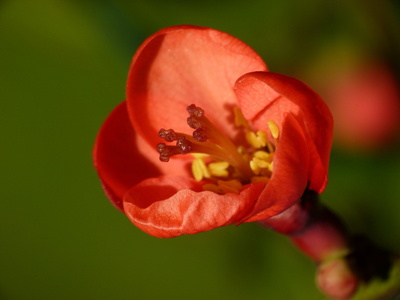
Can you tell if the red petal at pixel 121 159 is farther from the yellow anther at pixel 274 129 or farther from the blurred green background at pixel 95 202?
the blurred green background at pixel 95 202

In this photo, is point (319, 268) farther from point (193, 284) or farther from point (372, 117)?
point (372, 117)

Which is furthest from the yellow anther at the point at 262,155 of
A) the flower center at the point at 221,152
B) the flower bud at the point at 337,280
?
the flower bud at the point at 337,280

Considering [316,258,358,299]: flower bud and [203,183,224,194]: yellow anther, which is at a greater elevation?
[203,183,224,194]: yellow anther

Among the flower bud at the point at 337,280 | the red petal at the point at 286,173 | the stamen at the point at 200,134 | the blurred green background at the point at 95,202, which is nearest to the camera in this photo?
the red petal at the point at 286,173

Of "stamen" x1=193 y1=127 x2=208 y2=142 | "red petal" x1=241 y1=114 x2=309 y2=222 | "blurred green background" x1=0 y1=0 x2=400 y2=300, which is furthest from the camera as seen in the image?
"blurred green background" x1=0 y1=0 x2=400 y2=300

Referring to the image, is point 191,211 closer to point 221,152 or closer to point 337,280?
point 221,152

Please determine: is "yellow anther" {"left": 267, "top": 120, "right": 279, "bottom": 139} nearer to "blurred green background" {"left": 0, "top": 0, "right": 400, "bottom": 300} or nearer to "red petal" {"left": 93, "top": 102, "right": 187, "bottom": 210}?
"red petal" {"left": 93, "top": 102, "right": 187, "bottom": 210}

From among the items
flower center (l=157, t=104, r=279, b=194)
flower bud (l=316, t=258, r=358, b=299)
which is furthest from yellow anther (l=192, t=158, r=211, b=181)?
flower bud (l=316, t=258, r=358, b=299)

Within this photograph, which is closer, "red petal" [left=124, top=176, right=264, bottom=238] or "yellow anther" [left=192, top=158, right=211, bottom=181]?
"red petal" [left=124, top=176, right=264, bottom=238]
